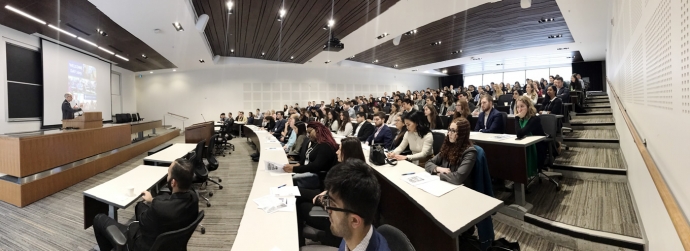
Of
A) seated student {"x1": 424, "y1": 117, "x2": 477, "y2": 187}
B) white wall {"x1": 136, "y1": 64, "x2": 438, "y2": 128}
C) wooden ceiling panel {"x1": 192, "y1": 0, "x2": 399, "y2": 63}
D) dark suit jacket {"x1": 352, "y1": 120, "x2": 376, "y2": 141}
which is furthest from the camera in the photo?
white wall {"x1": 136, "y1": 64, "x2": 438, "y2": 128}

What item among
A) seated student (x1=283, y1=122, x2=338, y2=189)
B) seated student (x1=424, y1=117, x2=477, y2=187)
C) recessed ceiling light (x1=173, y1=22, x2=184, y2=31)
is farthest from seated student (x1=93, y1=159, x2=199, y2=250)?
recessed ceiling light (x1=173, y1=22, x2=184, y2=31)

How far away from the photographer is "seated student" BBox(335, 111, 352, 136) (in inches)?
241

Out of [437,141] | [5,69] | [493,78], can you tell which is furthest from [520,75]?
[5,69]

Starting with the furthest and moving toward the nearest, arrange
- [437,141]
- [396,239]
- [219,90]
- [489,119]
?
[219,90]
[489,119]
[437,141]
[396,239]

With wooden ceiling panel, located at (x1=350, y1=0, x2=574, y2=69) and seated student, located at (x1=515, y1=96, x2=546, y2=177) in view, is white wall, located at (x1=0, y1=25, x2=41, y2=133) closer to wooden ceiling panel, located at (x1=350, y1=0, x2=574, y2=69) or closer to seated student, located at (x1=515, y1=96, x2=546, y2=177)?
wooden ceiling panel, located at (x1=350, y1=0, x2=574, y2=69)

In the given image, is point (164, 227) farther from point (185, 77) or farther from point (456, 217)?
point (185, 77)

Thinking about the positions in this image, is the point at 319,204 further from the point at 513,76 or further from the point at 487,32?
the point at 513,76

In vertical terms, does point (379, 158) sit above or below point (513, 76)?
below

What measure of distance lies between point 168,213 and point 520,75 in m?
20.8

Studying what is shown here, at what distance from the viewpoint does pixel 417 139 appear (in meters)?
3.64

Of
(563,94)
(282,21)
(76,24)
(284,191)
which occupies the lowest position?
(284,191)

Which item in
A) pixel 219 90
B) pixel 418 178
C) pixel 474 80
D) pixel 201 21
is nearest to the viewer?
pixel 418 178

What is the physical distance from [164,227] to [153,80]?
1651 centimetres

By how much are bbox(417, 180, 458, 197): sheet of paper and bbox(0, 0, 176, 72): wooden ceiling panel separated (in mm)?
7201
